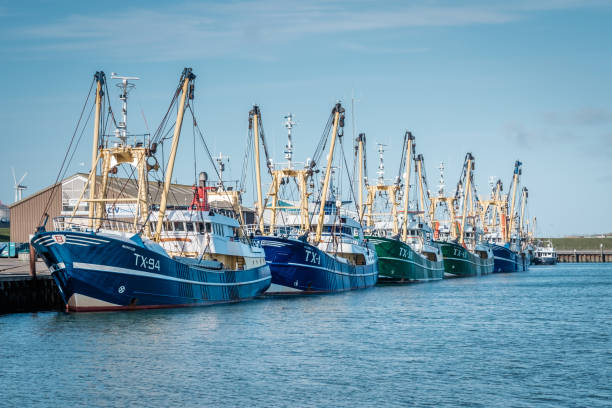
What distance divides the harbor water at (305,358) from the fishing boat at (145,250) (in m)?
1.20

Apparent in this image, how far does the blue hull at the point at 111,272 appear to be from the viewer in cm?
3938

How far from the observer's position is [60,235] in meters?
39.2

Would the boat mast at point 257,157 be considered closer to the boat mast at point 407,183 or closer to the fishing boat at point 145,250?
the fishing boat at point 145,250

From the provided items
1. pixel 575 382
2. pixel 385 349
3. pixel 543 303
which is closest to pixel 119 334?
pixel 385 349

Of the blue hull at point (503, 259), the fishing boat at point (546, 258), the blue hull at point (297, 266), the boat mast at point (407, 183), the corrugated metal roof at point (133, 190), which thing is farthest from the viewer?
the fishing boat at point (546, 258)

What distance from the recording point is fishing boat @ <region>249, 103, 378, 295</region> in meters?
60.0

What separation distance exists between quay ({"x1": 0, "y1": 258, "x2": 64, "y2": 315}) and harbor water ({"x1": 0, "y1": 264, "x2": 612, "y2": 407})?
1369 millimetres

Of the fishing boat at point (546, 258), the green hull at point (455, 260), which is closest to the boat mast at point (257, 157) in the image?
the green hull at point (455, 260)

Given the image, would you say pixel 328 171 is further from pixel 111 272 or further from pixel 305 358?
pixel 305 358

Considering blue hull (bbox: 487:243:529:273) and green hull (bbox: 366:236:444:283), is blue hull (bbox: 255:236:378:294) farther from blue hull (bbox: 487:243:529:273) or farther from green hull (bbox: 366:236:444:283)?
blue hull (bbox: 487:243:529:273)

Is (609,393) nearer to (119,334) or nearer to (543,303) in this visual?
(119,334)

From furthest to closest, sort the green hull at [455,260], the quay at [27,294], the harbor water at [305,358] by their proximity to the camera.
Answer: the green hull at [455,260]
the quay at [27,294]
the harbor water at [305,358]

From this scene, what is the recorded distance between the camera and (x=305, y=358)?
1200 inches

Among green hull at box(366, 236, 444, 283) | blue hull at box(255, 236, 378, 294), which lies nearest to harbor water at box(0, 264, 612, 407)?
blue hull at box(255, 236, 378, 294)
